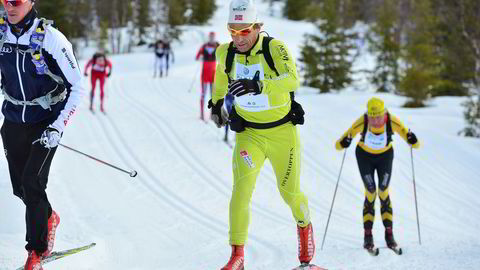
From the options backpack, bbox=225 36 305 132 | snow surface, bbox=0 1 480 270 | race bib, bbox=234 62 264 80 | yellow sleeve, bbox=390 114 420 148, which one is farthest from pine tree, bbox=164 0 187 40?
race bib, bbox=234 62 264 80

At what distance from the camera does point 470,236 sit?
924 centimetres

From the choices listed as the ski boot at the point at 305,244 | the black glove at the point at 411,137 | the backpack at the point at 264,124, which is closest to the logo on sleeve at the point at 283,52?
the backpack at the point at 264,124

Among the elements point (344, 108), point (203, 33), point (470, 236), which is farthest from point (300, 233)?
point (203, 33)

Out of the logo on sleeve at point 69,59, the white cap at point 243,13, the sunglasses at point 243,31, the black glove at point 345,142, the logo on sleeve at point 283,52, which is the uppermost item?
the white cap at point 243,13

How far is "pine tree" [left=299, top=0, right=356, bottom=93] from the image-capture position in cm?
2770

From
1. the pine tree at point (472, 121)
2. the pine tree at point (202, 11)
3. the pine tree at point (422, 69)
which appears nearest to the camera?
the pine tree at point (472, 121)

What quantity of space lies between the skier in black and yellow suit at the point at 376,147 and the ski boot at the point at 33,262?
4.52m

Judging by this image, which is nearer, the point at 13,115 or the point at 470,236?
the point at 13,115

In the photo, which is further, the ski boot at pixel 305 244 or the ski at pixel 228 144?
the ski at pixel 228 144

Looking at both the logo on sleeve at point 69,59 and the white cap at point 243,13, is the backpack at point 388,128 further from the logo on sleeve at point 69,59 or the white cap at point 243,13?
the logo on sleeve at point 69,59

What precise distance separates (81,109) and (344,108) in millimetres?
8657

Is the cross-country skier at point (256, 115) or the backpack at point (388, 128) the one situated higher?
the cross-country skier at point (256, 115)

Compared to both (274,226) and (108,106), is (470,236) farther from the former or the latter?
(108,106)

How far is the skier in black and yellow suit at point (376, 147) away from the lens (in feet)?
Answer: 25.2
